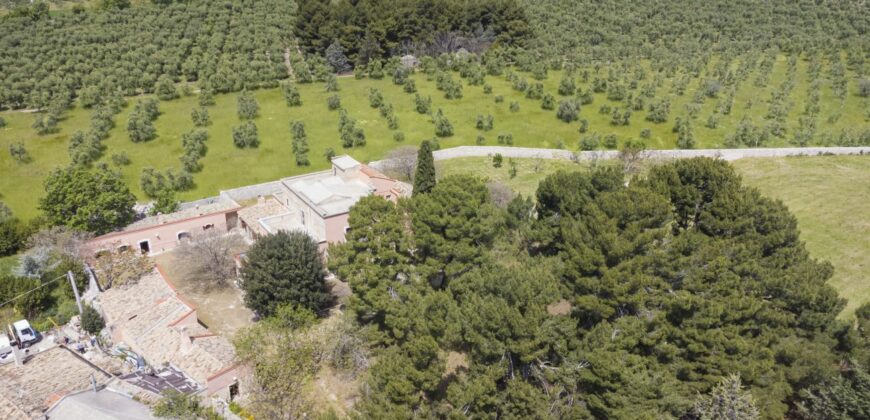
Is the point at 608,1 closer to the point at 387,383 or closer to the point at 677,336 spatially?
the point at 677,336

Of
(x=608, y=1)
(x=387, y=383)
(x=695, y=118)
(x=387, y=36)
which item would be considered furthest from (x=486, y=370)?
(x=608, y=1)

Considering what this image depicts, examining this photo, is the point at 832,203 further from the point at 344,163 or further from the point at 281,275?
the point at 281,275

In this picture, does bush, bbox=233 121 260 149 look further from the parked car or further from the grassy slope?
the parked car

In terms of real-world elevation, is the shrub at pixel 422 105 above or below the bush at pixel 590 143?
above

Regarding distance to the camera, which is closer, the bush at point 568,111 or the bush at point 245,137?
the bush at point 245,137

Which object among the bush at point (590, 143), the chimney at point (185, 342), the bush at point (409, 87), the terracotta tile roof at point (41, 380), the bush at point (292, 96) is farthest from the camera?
the bush at point (409, 87)

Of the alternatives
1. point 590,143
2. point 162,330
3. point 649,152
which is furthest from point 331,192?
point 649,152

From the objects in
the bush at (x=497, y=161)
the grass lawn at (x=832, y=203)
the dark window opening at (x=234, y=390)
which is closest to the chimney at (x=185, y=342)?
the dark window opening at (x=234, y=390)

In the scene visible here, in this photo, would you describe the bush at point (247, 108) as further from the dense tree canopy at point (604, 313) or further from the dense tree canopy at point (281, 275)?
the dense tree canopy at point (604, 313)
